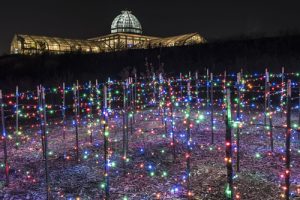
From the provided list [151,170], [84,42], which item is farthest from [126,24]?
[151,170]

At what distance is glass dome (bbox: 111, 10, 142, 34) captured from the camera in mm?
49594

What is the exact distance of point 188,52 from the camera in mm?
26969

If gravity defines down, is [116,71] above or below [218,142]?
above

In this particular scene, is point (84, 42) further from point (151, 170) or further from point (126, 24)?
point (151, 170)

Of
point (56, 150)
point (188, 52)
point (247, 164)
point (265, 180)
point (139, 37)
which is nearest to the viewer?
point (265, 180)

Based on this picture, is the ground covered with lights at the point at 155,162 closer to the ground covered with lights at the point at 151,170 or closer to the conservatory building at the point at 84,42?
the ground covered with lights at the point at 151,170

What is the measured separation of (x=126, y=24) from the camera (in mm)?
50000

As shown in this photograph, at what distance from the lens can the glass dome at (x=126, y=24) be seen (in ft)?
163

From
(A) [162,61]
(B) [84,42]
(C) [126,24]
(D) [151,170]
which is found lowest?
(D) [151,170]

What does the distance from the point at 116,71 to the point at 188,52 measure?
5.48 m

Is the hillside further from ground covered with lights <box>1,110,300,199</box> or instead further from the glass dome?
the glass dome

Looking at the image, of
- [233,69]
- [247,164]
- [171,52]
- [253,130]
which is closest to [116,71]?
[171,52]

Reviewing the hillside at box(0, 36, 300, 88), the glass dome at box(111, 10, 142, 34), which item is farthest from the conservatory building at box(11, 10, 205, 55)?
the glass dome at box(111, 10, 142, 34)

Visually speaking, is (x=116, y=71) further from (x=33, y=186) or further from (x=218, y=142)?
(x=33, y=186)
